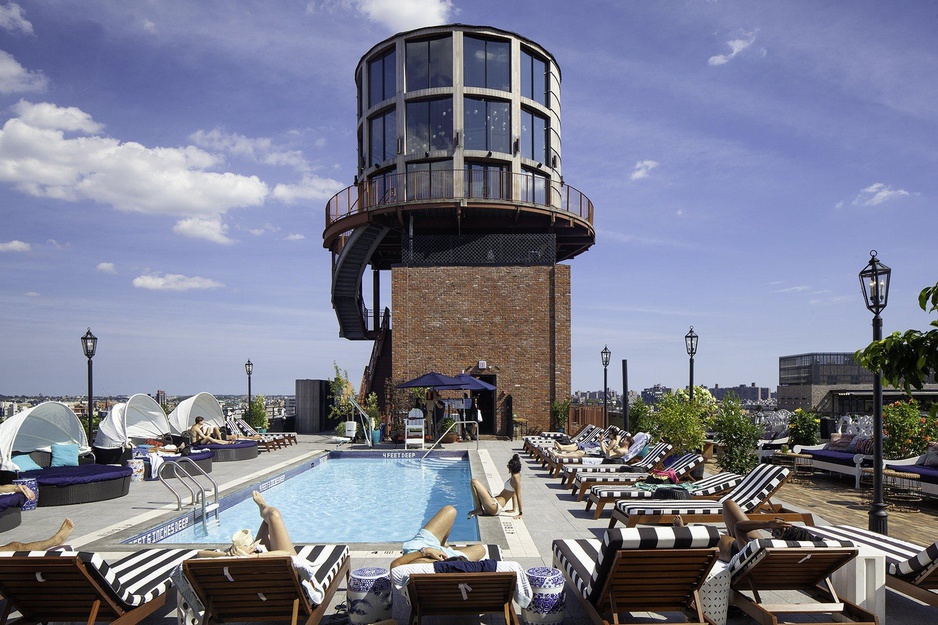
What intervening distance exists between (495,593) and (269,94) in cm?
1261

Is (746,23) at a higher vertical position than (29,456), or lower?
higher

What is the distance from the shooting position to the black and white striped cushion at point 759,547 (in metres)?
4.36

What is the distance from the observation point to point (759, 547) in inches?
172

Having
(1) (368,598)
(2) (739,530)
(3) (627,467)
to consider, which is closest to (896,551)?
(2) (739,530)

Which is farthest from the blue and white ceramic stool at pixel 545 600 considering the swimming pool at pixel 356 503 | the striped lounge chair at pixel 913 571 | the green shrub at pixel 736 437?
the green shrub at pixel 736 437

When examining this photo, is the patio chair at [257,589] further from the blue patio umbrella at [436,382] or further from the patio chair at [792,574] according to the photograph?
the blue patio umbrella at [436,382]

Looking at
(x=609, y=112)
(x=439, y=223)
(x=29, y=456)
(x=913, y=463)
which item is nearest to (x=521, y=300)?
(x=439, y=223)

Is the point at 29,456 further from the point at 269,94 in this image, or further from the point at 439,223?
the point at 439,223

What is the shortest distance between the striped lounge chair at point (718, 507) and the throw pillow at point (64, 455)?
8.97 metres

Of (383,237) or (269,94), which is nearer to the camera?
(269,94)

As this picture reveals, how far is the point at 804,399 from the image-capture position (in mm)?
27828

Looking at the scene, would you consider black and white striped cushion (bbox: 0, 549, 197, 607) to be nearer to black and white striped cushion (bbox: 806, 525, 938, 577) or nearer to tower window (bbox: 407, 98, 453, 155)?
black and white striped cushion (bbox: 806, 525, 938, 577)

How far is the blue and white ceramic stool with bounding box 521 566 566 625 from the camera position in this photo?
4496 mm

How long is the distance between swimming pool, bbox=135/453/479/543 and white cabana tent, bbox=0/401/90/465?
11.8 ft
